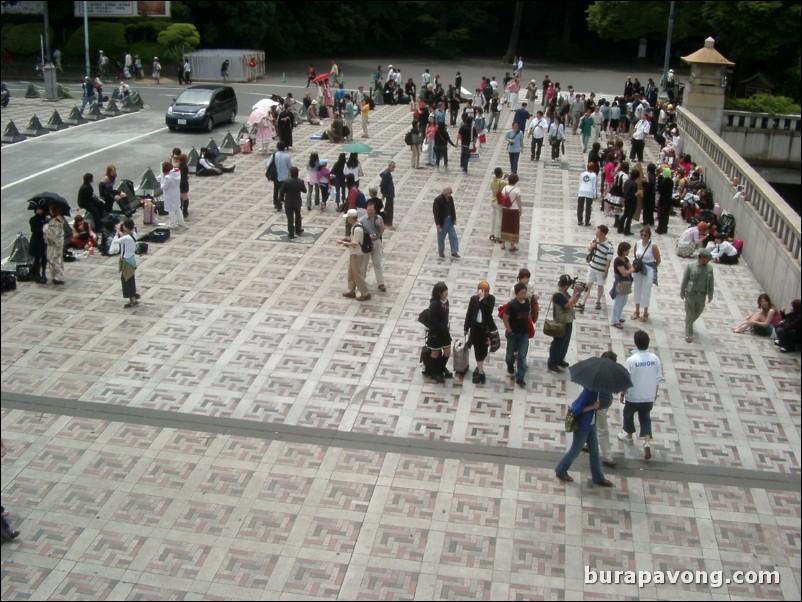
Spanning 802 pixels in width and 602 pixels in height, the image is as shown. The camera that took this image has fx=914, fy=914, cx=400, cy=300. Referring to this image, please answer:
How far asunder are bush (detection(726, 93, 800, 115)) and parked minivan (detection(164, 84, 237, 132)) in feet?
66.3

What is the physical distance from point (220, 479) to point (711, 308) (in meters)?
9.79

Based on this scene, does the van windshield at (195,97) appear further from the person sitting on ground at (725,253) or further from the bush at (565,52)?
the bush at (565,52)

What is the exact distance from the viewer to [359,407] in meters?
12.5

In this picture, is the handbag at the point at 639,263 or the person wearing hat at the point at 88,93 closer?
the handbag at the point at 639,263

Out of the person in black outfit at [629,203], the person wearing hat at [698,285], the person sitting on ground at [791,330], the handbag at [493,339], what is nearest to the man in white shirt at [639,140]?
the person in black outfit at [629,203]

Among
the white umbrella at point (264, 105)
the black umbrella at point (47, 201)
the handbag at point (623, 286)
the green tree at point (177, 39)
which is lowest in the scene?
the handbag at point (623, 286)

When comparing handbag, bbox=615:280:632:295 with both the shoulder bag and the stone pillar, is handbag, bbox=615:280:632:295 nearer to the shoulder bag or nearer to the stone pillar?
the shoulder bag

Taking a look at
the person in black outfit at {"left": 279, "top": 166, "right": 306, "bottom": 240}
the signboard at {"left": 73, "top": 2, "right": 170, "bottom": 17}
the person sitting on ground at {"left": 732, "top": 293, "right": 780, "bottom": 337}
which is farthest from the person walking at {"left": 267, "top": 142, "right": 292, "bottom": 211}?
the signboard at {"left": 73, "top": 2, "right": 170, "bottom": 17}

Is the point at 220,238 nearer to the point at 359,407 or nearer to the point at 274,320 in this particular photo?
the point at 274,320

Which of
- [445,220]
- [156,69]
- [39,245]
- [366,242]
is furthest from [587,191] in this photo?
[156,69]

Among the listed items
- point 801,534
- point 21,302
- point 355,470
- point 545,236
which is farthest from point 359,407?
point 545,236

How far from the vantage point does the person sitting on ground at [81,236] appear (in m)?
18.5

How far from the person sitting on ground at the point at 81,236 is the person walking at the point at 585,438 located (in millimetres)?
11728

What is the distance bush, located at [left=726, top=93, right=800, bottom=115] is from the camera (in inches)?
1449
